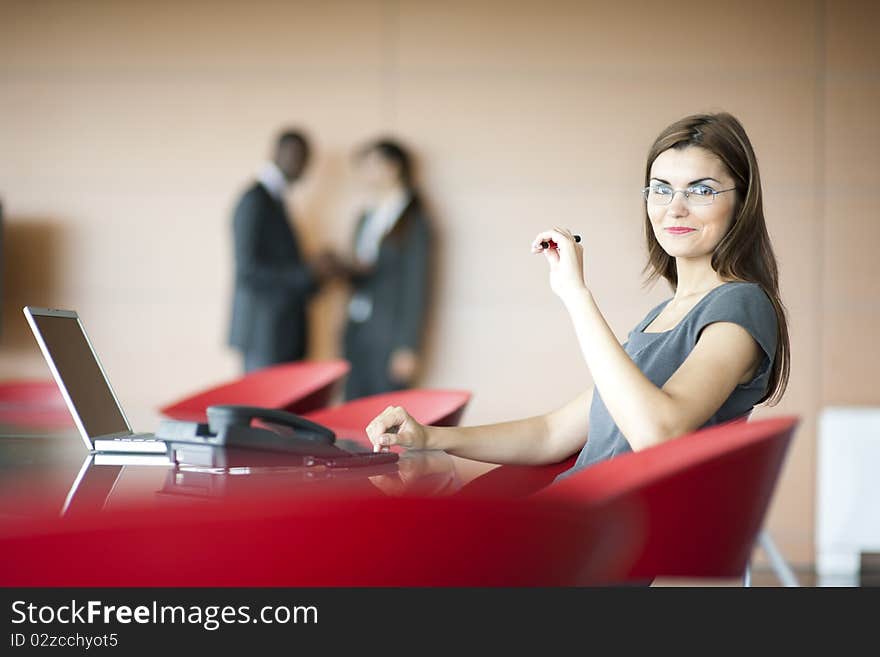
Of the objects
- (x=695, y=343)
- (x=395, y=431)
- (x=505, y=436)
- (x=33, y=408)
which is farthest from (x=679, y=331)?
(x=33, y=408)

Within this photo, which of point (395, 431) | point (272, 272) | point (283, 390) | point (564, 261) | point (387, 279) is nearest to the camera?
point (564, 261)

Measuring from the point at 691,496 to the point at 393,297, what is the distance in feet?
12.7

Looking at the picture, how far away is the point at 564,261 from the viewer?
60.7 inches

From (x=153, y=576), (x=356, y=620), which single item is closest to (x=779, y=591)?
(x=356, y=620)

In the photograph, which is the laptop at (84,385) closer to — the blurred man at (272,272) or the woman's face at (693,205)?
the woman's face at (693,205)

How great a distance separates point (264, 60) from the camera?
5031 mm

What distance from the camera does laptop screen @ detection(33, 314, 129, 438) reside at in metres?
1.61

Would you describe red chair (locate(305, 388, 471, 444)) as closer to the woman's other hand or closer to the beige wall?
the woman's other hand

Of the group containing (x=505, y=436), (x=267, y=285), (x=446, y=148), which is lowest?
(x=505, y=436)

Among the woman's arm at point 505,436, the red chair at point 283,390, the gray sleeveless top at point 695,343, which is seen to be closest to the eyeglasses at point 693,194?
the gray sleeveless top at point 695,343

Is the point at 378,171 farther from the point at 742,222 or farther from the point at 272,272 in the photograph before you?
the point at 742,222

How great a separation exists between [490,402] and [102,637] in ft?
13.0

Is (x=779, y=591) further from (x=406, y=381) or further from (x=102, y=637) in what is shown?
(x=406, y=381)

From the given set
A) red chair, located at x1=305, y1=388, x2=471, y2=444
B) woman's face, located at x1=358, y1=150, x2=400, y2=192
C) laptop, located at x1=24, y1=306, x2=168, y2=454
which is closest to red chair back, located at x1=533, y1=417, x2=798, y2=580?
laptop, located at x1=24, y1=306, x2=168, y2=454
